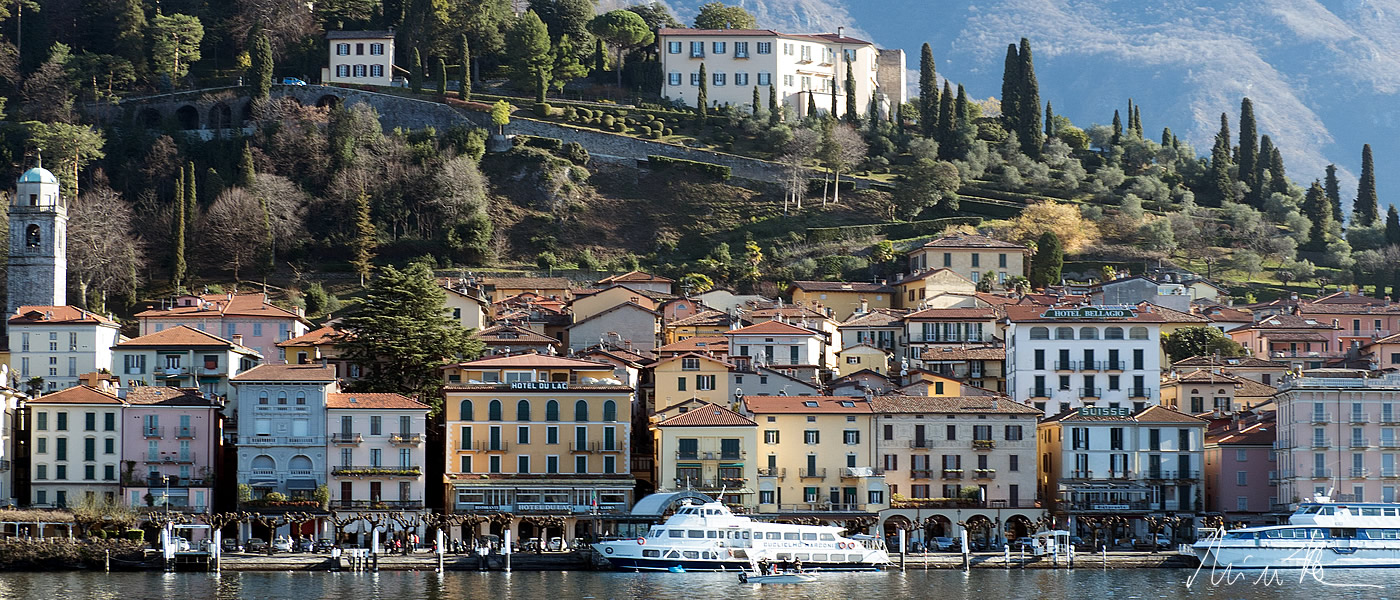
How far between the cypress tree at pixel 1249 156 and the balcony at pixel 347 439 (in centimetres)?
7673

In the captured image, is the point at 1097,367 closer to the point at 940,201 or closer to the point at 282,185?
the point at 940,201

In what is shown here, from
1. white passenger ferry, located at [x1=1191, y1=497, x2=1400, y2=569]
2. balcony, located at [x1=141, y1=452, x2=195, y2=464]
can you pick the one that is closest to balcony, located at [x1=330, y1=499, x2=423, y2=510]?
balcony, located at [x1=141, y1=452, x2=195, y2=464]

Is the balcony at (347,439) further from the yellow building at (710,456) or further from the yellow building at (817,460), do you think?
the yellow building at (817,460)

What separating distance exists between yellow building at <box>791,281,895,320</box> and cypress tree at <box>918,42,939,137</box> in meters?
28.5

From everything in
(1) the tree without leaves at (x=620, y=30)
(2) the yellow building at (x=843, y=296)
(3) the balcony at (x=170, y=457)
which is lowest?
(3) the balcony at (x=170, y=457)

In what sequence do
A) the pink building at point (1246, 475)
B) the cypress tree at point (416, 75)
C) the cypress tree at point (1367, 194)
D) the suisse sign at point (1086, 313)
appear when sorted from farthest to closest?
the cypress tree at point (416, 75) < the cypress tree at point (1367, 194) < the suisse sign at point (1086, 313) < the pink building at point (1246, 475)

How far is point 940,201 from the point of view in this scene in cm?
13300

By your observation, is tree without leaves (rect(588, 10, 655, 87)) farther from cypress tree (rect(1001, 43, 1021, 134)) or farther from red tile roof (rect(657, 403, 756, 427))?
red tile roof (rect(657, 403, 756, 427))

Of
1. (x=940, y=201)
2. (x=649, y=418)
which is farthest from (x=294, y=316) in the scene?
(x=940, y=201)

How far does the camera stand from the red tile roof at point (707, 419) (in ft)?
274

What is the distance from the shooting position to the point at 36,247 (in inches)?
4296

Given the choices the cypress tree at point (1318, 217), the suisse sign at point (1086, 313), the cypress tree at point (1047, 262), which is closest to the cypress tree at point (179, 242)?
the cypress tree at point (1047, 262)

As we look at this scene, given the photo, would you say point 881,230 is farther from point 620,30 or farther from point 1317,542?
point 1317,542

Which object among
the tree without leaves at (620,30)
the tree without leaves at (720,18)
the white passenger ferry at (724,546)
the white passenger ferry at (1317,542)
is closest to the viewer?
the white passenger ferry at (724,546)
